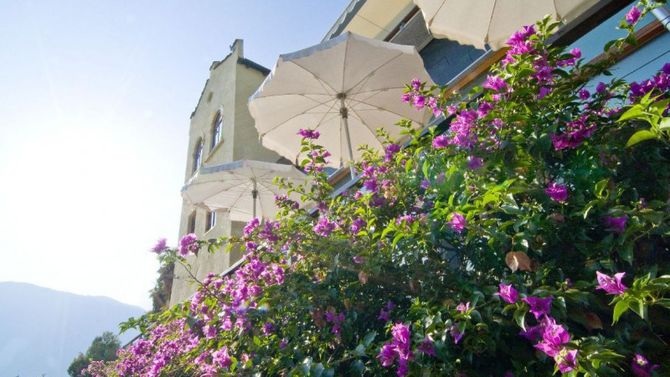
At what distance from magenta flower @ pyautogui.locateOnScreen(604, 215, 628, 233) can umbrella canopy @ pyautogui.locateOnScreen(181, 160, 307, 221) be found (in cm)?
477

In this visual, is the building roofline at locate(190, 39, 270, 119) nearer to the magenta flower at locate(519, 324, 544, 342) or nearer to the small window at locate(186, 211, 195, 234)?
the small window at locate(186, 211, 195, 234)

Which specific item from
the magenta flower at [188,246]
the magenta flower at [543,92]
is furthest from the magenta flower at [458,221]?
the magenta flower at [188,246]

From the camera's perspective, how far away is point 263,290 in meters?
2.41

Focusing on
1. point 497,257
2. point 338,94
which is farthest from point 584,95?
point 338,94

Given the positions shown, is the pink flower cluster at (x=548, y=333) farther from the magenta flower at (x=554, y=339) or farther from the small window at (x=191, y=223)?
the small window at (x=191, y=223)

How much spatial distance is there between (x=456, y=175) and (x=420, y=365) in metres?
0.90

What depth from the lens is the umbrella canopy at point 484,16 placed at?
376 centimetres

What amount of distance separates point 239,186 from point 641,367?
6.41 meters

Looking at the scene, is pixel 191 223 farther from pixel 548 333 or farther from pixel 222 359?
pixel 548 333

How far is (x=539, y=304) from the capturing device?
131cm

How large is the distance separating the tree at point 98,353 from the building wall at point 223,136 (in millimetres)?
13247

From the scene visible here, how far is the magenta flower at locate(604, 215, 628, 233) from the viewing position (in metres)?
1.40

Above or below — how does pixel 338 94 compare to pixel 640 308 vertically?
above

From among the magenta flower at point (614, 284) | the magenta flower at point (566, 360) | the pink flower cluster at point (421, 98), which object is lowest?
the magenta flower at point (566, 360)
